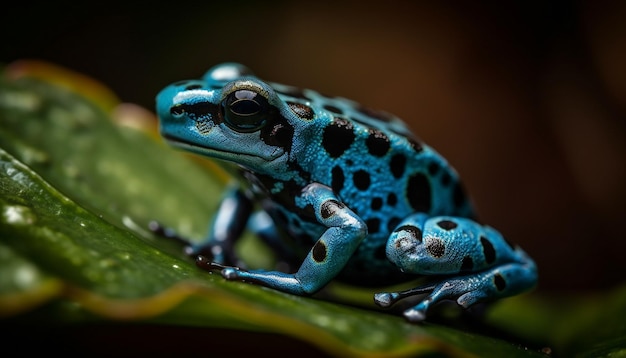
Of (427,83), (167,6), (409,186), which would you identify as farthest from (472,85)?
(409,186)

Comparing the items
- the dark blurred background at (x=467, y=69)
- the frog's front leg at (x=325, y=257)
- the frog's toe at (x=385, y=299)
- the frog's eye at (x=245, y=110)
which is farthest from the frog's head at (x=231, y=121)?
the dark blurred background at (x=467, y=69)

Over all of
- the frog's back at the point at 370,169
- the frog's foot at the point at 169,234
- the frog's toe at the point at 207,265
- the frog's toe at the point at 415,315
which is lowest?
the frog's foot at the point at 169,234

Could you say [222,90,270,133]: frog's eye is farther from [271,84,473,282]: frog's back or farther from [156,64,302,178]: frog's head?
[271,84,473,282]: frog's back

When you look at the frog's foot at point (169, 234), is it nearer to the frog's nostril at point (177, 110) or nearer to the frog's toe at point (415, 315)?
the frog's nostril at point (177, 110)

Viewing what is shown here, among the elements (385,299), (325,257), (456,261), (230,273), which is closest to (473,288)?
(456,261)

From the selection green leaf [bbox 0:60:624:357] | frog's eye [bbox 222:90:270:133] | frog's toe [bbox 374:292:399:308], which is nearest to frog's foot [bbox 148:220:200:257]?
green leaf [bbox 0:60:624:357]

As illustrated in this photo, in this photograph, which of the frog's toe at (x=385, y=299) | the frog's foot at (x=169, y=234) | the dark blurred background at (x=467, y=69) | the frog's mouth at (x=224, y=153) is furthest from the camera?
the dark blurred background at (x=467, y=69)
